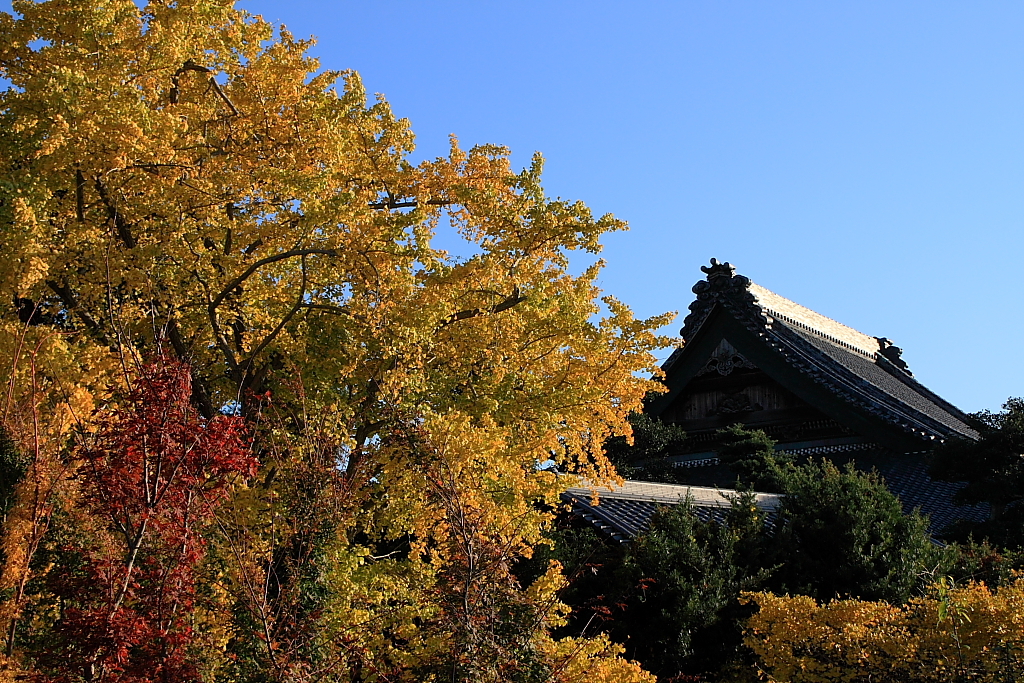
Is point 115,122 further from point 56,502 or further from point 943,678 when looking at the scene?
point 943,678

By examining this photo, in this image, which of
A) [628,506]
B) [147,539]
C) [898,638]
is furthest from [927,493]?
[147,539]

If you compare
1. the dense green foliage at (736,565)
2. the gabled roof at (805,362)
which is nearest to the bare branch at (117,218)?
the dense green foliage at (736,565)

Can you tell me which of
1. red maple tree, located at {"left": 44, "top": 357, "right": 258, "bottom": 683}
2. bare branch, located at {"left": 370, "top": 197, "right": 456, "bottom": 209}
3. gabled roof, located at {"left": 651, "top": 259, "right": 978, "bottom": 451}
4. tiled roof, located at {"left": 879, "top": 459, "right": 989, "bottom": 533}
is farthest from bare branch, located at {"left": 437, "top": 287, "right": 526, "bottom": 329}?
gabled roof, located at {"left": 651, "top": 259, "right": 978, "bottom": 451}

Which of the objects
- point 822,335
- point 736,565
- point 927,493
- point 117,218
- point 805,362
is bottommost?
point 736,565

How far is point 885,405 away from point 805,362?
6.83ft

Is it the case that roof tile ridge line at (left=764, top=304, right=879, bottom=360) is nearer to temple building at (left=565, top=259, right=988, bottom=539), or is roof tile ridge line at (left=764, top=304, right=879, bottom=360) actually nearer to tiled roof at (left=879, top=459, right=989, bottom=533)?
temple building at (left=565, top=259, right=988, bottom=539)

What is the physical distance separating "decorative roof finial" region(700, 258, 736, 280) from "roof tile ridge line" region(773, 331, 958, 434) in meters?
2.50

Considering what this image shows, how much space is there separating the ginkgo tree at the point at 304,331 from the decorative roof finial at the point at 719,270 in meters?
13.1

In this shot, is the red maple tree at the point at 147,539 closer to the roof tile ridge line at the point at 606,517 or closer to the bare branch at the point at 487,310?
the bare branch at the point at 487,310

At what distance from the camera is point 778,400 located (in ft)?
73.2

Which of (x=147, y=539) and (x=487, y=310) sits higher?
(x=487, y=310)

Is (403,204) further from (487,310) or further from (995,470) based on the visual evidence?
(995,470)

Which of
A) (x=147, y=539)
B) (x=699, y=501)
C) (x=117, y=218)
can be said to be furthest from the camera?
(x=699, y=501)

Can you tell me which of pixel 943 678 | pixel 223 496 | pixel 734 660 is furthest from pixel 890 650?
pixel 223 496
